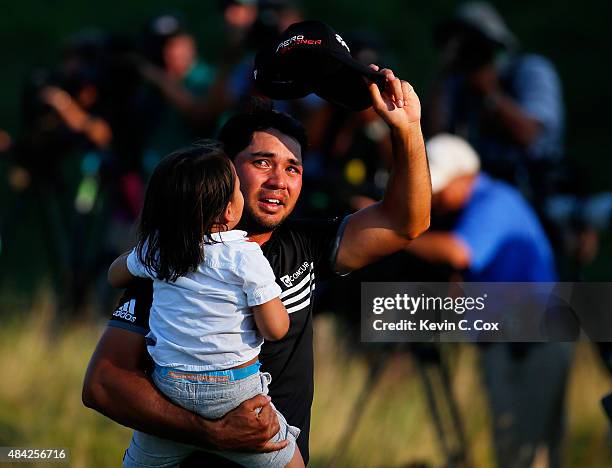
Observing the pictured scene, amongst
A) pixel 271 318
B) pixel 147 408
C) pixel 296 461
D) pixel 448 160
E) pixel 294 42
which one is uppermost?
pixel 448 160

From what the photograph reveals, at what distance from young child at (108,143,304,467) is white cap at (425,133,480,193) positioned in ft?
6.52

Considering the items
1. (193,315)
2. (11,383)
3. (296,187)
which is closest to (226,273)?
(193,315)

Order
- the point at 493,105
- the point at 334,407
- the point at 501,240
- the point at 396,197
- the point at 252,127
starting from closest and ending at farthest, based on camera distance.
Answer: the point at 396,197 < the point at 252,127 < the point at 501,240 < the point at 493,105 < the point at 334,407

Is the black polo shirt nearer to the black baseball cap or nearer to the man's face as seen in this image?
the man's face

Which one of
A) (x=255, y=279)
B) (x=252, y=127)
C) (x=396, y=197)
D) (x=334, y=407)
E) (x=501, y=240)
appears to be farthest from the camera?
(x=334, y=407)

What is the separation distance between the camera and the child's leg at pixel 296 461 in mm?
2996

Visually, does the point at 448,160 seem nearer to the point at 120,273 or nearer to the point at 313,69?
the point at 313,69

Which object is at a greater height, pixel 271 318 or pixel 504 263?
pixel 504 263

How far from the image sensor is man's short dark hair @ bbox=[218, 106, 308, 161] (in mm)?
3170

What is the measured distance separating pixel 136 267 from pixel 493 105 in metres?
2.74

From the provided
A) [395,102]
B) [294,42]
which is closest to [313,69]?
[294,42]

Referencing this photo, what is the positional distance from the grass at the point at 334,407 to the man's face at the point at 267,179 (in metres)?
2.09

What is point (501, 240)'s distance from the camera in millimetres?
4785

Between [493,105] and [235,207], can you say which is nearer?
[235,207]
